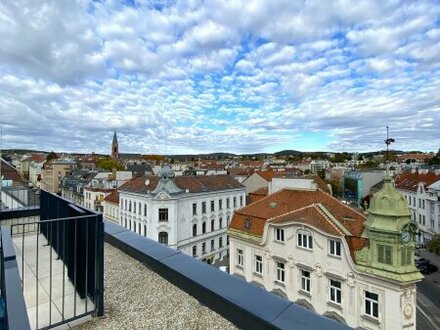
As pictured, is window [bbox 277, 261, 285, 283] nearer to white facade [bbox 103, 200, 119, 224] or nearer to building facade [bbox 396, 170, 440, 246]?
building facade [bbox 396, 170, 440, 246]

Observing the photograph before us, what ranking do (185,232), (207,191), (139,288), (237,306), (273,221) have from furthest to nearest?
(207,191) < (185,232) < (273,221) < (139,288) < (237,306)

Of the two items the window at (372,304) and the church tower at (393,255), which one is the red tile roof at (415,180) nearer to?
the church tower at (393,255)

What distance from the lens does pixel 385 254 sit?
521 inches

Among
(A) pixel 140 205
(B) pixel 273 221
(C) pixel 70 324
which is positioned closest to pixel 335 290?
(B) pixel 273 221

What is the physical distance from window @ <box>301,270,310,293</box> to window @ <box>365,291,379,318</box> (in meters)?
2.76

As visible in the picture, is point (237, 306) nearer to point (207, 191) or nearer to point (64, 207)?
point (64, 207)

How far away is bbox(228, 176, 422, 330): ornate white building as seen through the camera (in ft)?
42.4

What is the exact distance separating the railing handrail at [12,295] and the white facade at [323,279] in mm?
13835

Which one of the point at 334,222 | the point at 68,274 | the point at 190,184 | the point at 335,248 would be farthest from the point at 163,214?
the point at 68,274

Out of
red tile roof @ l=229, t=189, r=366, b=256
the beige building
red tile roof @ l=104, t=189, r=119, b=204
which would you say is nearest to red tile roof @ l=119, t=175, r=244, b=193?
red tile roof @ l=104, t=189, r=119, b=204

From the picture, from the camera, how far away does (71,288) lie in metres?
4.38

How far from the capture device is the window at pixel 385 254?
13141 millimetres

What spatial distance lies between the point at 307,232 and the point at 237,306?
43.0 ft

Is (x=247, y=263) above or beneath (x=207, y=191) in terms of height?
beneath
